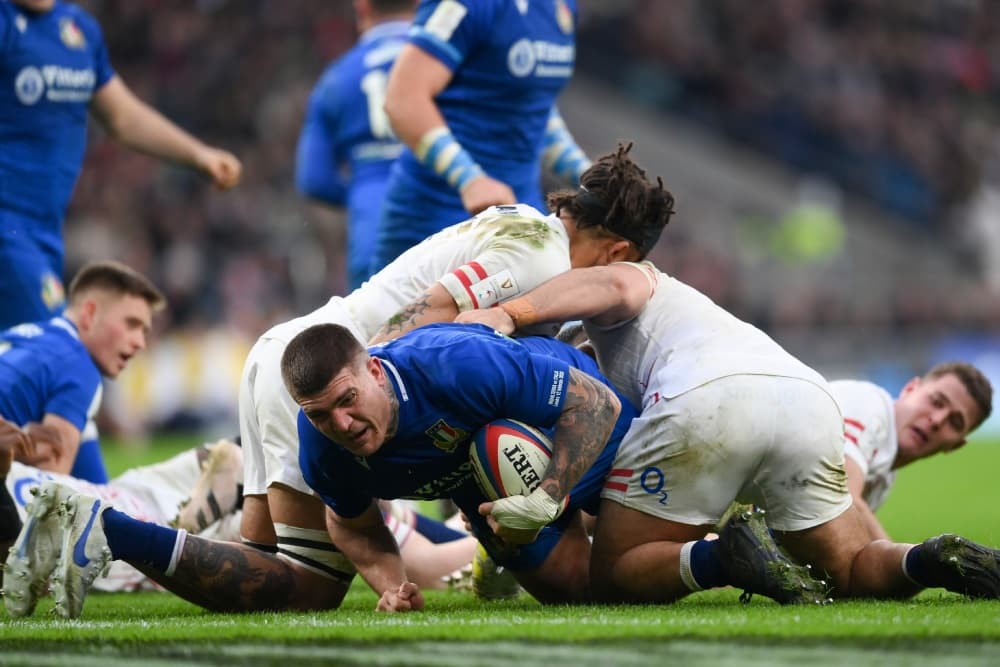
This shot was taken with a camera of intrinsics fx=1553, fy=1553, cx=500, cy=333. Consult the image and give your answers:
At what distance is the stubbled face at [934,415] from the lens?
21.6 feet

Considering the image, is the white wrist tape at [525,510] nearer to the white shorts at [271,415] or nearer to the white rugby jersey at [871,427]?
the white shorts at [271,415]

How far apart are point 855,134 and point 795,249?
235 cm

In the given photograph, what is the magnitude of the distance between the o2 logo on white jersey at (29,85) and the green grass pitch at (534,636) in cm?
291

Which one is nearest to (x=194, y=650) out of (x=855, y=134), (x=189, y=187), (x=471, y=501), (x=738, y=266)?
(x=471, y=501)

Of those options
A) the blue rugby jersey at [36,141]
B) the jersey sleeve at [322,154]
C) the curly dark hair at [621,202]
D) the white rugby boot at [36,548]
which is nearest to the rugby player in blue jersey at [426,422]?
the curly dark hair at [621,202]

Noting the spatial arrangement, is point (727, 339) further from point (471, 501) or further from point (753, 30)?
point (753, 30)

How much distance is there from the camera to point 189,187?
1978cm

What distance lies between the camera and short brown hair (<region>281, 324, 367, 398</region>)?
4.55 m

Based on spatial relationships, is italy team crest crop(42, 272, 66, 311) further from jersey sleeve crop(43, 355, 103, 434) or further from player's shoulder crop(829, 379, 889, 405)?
player's shoulder crop(829, 379, 889, 405)

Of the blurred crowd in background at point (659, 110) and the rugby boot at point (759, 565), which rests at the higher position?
the rugby boot at point (759, 565)

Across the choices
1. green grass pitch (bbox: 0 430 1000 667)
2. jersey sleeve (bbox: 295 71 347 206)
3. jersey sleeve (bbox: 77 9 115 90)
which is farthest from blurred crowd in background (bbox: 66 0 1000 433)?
green grass pitch (bbox: 0 430 1000 667)

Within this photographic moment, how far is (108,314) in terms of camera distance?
7.03 metres

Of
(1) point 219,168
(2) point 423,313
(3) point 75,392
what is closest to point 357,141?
(1) point 219,168

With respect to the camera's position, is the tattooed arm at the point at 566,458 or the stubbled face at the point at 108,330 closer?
the tattooed arm at the point at 566,458
